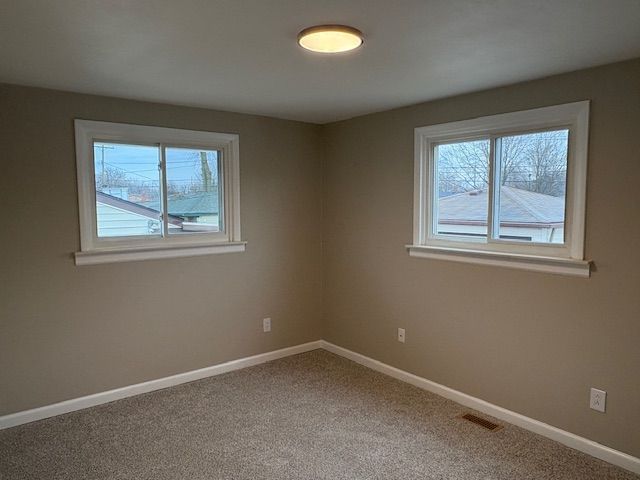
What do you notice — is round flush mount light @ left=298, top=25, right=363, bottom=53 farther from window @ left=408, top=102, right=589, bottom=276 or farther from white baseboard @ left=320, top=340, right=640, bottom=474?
white baseboard @ left=320, top=340, right=640, bottom=474

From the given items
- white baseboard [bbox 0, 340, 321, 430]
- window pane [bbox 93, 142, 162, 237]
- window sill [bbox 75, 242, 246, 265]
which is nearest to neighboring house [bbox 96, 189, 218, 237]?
window pane [bbox 93, 142, 162, 237]

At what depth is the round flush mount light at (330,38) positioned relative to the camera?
6.35ft

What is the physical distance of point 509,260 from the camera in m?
2.95

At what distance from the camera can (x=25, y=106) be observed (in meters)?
2.91

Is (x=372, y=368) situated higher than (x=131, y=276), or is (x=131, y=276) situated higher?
(x=131, y=276)

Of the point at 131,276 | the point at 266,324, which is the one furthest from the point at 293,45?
the point at 266,324

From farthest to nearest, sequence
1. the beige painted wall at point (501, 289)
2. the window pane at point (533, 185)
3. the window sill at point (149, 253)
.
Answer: the window sill at point (149, 253) → the window pane at point (533, 185) → the beige painted wall at point (501, 289)

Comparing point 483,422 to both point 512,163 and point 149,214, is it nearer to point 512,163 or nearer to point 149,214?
point 512,163

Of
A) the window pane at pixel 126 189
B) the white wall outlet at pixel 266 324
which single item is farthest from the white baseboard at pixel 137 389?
the window pane at pixel 126 189

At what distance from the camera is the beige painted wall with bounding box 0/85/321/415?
9.68ft

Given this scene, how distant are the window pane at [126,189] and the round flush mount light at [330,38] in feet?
6.06

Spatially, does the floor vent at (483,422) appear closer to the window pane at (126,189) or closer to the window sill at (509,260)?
the window sill at (509,260)

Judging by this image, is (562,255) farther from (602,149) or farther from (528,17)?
A: (528,17)

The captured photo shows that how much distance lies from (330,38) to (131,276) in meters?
2.30
